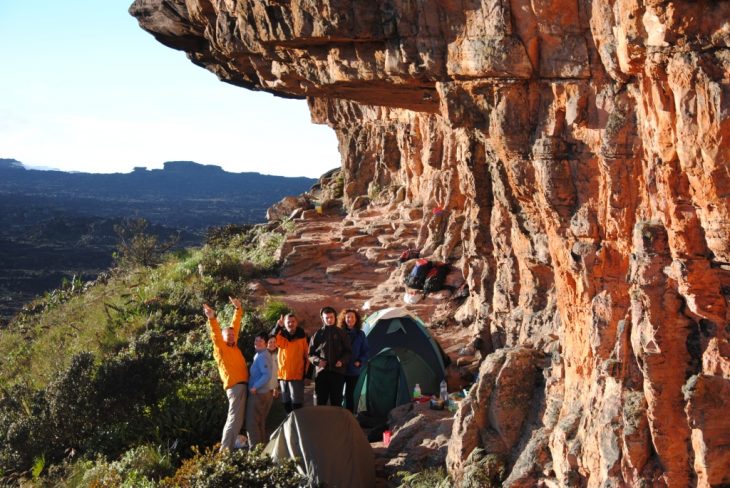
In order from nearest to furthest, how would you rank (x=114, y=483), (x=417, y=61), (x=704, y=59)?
(x=704, y=59) < (x=417, y=61) < (x=114, y=483)

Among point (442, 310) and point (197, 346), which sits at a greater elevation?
point (442, 310)

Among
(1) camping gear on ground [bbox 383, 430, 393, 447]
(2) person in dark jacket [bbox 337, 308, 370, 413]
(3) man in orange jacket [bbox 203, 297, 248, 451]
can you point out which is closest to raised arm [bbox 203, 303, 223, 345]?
(3) man in orange jacket [bbox 203, 297, 248, 451]

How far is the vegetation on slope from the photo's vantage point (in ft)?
31.8

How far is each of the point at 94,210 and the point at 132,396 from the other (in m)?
83.0

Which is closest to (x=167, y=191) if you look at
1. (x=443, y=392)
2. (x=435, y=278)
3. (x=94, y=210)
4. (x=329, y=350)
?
(x=94, y=210)

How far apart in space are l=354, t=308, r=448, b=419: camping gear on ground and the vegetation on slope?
6.75ft

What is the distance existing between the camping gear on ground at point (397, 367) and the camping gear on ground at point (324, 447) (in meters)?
2.07

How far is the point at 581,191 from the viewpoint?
6.46m

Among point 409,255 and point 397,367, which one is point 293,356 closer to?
point 397,367

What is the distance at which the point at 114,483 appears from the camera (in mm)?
9250

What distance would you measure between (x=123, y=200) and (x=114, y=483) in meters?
106

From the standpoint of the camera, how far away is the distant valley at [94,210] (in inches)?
1966

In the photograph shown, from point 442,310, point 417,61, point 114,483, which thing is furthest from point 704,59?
point 442,310

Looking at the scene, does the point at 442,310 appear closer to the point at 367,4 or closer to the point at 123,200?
the point at 367,4
